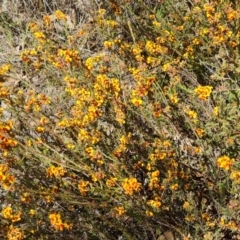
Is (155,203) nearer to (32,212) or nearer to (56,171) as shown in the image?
(56,171)

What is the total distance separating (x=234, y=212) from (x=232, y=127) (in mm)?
610

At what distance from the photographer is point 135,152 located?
10.6 feet

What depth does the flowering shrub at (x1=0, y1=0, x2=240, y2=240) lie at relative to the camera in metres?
2.91

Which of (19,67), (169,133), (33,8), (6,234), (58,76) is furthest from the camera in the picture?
(33,8)

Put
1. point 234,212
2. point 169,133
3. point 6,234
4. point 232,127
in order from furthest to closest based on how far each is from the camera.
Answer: point 169,133 < point 232,127 < point 234,212 < point 6,234

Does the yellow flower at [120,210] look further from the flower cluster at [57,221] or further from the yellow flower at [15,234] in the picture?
the yellow flower at [15,234]

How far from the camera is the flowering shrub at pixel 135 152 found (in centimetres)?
291

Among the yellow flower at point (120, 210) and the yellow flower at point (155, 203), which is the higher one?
the yellow flower at point (120, 210)

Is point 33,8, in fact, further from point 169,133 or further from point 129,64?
point 169,133

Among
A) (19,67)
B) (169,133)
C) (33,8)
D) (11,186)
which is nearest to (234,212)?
(169,133)

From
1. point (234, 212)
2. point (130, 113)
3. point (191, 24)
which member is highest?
point (191, 24)

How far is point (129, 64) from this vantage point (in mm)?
3895

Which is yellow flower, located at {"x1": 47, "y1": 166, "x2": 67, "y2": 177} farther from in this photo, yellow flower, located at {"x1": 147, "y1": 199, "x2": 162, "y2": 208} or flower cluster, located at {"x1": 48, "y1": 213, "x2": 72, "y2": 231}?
yellow flower, located at {"x1": 147, "y1": 199, "x2": 162, "y2": 208}

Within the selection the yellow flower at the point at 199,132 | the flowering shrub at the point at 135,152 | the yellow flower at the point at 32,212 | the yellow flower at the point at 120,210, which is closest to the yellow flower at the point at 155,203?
the flowering shrub at the point at 135,152
